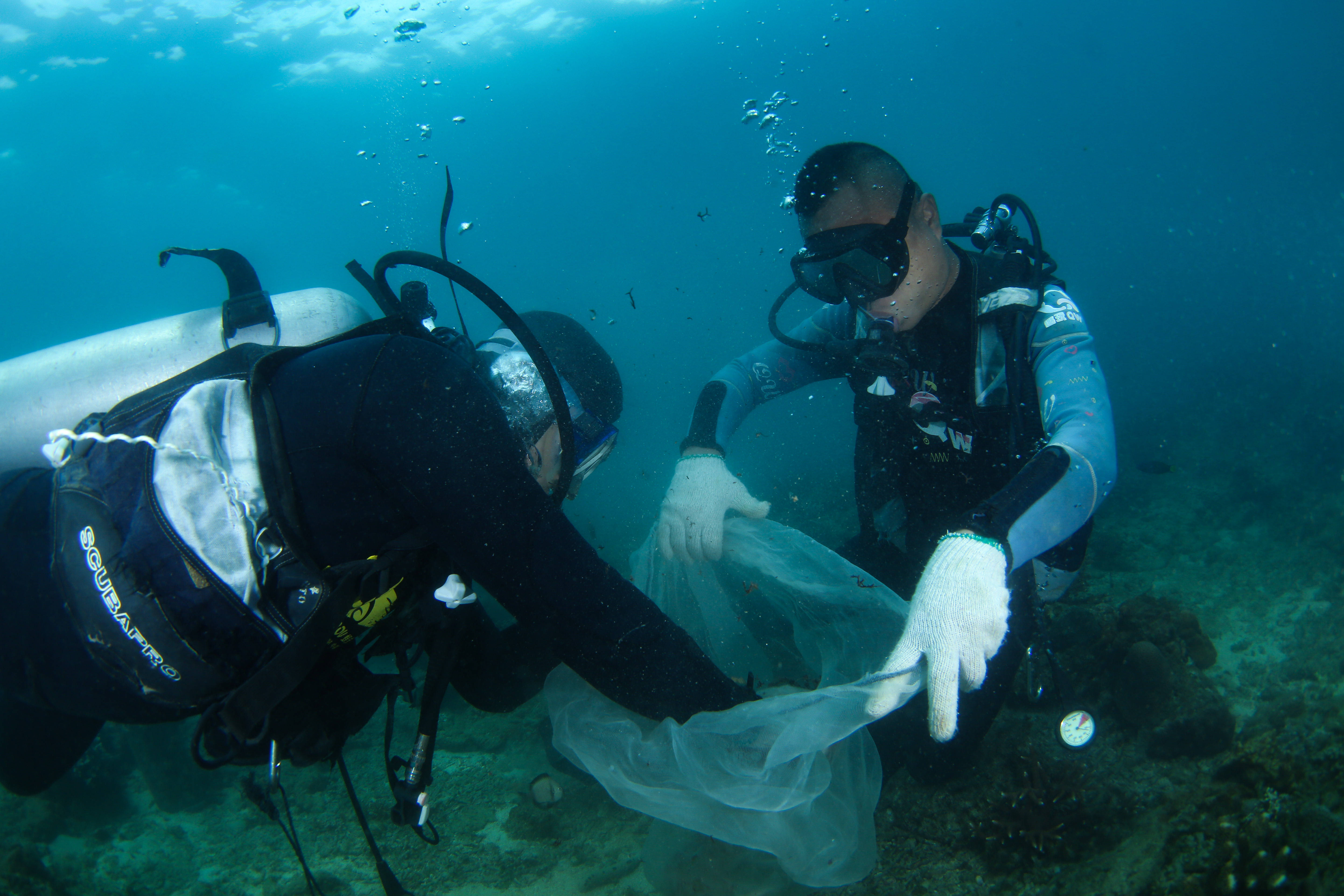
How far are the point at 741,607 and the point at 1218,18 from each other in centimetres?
10591

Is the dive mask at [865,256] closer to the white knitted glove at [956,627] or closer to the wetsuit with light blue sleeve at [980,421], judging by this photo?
the wetsuit with light blue sleeve at [980,421]

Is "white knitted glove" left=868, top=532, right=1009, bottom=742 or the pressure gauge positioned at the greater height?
"white knitted glove" left=868, top=532, right=1009, bottom=742

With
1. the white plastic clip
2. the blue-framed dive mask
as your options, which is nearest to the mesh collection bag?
the white plastic clip

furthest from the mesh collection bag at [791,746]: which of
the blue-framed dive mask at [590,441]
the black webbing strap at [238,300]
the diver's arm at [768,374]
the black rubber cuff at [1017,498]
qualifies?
the black webbing strap at [238,300]

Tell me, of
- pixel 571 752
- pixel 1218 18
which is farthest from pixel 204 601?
pixel 1218 18

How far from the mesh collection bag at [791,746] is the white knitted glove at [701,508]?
343mm

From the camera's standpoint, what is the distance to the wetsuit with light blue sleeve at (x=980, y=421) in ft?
7.05

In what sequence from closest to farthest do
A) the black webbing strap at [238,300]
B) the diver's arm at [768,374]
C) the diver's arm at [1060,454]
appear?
the diver's arm at [1060,454] < the black webbing strap at [238,300] < the diver's arm at [768,374]

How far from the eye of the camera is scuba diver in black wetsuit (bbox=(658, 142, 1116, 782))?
197 centimetres

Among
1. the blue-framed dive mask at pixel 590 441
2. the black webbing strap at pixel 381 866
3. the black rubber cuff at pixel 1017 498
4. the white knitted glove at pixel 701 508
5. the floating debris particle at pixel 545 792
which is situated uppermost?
the blue-framed dive mask at pixel 590 441

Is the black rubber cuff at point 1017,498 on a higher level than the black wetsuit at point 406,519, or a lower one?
lower

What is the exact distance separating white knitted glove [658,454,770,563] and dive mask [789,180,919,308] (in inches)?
49.1

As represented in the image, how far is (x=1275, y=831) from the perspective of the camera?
1.82m

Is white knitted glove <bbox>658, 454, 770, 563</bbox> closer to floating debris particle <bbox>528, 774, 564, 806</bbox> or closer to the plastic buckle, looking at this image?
floating debris particle <bbox>528, 774, 564, 806</bbox>
